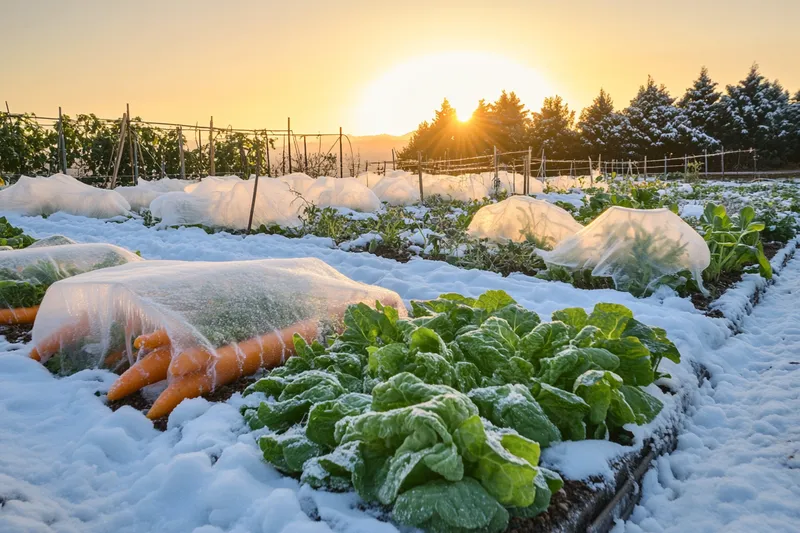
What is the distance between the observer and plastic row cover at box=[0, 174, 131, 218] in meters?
9.80

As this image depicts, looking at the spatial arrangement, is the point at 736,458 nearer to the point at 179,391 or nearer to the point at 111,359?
the point at 179,391

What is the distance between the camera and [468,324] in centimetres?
246

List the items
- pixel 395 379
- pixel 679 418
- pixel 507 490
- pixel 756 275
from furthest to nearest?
pixel 756 275, pixel 679 418, pixel 395 379, pixel 507 490

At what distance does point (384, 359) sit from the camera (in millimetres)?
1966

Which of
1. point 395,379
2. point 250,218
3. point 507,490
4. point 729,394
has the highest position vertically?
point 250,218

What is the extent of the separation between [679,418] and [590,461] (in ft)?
2.74

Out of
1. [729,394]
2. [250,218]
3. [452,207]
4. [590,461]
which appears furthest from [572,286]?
[452,207]

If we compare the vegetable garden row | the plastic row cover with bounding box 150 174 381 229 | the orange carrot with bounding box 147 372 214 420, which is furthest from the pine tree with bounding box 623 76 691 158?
the orange carrot with bounding box 147 372 214 420

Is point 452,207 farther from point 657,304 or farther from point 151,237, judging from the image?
point 657,304

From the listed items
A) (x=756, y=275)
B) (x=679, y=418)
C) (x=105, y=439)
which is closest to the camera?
(x=105, y=439)

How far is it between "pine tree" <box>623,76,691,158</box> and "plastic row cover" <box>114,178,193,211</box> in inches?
1203

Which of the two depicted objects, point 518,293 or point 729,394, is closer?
point 729,394

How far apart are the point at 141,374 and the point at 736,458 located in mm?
2441

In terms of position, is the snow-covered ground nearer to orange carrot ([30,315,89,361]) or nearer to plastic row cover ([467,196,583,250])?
orange carrot ([30,315,89,361])
